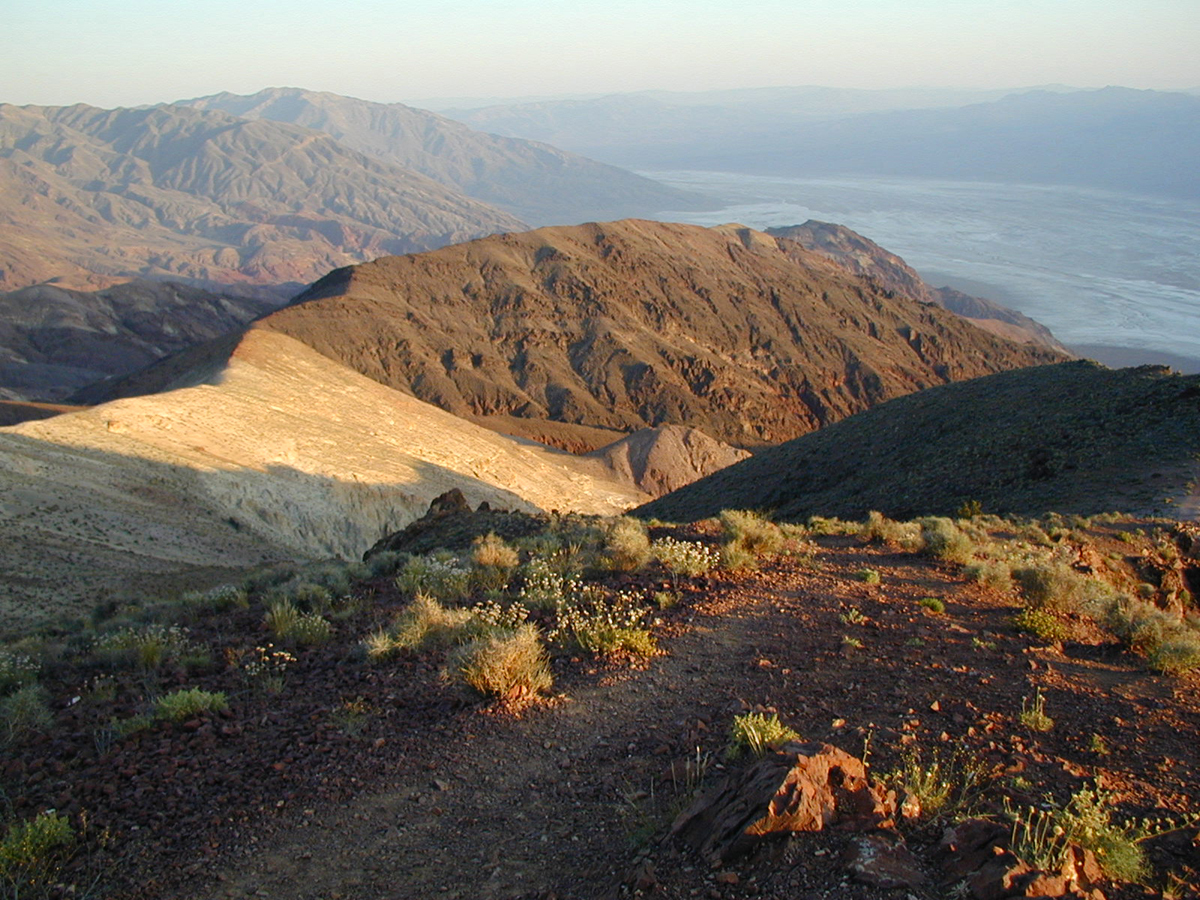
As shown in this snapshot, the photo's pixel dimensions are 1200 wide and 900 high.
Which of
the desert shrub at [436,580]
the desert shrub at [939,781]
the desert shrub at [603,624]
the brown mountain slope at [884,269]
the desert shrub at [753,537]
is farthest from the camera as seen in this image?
the brown mountain slope at [884,269]

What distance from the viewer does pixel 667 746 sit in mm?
5402

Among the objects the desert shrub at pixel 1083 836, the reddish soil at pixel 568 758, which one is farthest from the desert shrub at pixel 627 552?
the desert shrub at pixel 1083 836

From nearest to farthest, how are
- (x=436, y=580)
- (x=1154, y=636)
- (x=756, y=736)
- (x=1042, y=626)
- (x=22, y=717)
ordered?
(x=756, y=736) → (x=22, y=717) → (x=1154, y=636) → (x=1042, y=626) → (x=436, y=580)

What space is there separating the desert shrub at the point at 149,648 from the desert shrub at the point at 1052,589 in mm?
8236

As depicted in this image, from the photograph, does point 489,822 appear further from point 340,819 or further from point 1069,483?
point 1069,483

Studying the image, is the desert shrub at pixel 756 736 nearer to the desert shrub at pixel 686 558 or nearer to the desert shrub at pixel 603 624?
the desert shrub at pixel 603 624

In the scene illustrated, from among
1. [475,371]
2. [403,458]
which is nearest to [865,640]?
[403,458]

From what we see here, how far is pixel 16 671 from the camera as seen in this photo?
309 inches

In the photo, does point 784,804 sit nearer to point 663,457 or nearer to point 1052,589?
point 1052,589

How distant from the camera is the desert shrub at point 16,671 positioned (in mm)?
7668

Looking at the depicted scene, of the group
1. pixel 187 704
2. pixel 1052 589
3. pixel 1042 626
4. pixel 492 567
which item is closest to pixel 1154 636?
pixel 1042 626

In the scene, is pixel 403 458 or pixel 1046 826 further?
pixel 403 458

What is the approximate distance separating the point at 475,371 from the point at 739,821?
203 feet

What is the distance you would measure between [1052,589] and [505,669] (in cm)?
567
